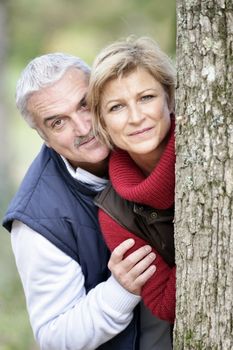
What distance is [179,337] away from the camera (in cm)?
253

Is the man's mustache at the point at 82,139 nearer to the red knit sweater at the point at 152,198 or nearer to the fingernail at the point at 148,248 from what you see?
the red knit sweater at the point at 152,198

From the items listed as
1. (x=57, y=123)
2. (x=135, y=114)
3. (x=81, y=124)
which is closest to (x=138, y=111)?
(x=135, y=114)

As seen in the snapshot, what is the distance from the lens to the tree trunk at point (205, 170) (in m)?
2.27

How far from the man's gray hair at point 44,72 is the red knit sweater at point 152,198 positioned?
1.42 feet

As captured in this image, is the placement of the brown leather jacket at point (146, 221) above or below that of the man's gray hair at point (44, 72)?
below

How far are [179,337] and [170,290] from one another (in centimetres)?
31

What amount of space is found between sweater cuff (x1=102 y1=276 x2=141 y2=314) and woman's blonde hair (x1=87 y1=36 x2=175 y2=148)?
24.6 inches

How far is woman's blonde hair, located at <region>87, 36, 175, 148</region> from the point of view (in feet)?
9.20

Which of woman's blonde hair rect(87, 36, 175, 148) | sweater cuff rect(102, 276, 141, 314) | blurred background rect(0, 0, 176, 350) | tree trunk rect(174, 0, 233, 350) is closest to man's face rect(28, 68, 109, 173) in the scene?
woman's blonde hair rect(87, 36, 175, 148)

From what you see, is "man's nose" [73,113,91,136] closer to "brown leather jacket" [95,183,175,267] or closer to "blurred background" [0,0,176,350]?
"brown leather jacket" [95,183,175,267]

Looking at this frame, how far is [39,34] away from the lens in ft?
39.0

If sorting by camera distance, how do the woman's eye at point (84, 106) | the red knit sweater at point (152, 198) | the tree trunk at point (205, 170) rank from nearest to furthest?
1. the tree trunk at point (205, 170)
2. the red knit sweater at point (152, 198)
3. the woman's eye at point (84, 106)

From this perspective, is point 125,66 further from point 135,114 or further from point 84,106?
point 84,106

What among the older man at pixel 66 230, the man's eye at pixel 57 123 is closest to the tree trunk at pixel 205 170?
the older man at pixel 66 230
